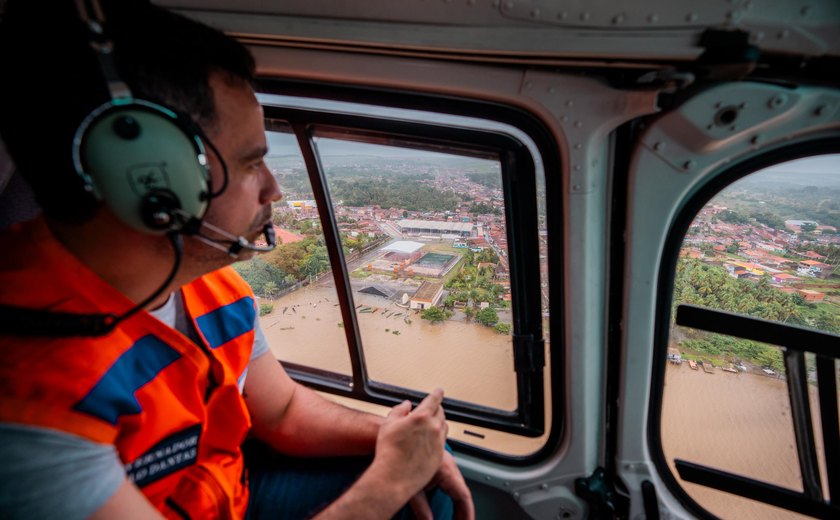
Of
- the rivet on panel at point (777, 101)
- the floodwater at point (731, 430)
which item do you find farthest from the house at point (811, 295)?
the rivet on panel at point (777, 101)

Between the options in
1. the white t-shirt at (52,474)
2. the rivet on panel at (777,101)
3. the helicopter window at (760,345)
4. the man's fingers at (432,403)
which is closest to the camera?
the white t-shirt at (52,474)

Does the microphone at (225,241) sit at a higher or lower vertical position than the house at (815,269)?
lower

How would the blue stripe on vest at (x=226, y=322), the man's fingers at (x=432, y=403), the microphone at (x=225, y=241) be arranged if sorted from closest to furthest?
1. the microphone at (x=225, y=241)
2. the blue stripe on vest at (x=226, y=322)
3. the man's fingers at (x=432, y=403)

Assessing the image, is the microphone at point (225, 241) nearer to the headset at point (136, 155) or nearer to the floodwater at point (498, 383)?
the headset at point (136, 155)

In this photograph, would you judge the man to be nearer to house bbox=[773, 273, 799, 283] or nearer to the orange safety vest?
the orange safety vest

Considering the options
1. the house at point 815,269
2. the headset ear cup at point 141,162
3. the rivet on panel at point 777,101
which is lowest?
the headset ear cup at point 141,162

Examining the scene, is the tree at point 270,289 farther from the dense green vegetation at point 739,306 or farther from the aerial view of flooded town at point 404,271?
the dense green vegetation at point 739,306

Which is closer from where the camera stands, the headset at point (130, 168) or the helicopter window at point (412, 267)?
the headset at point (130, 168)

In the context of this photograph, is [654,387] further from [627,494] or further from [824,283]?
[824,283]
